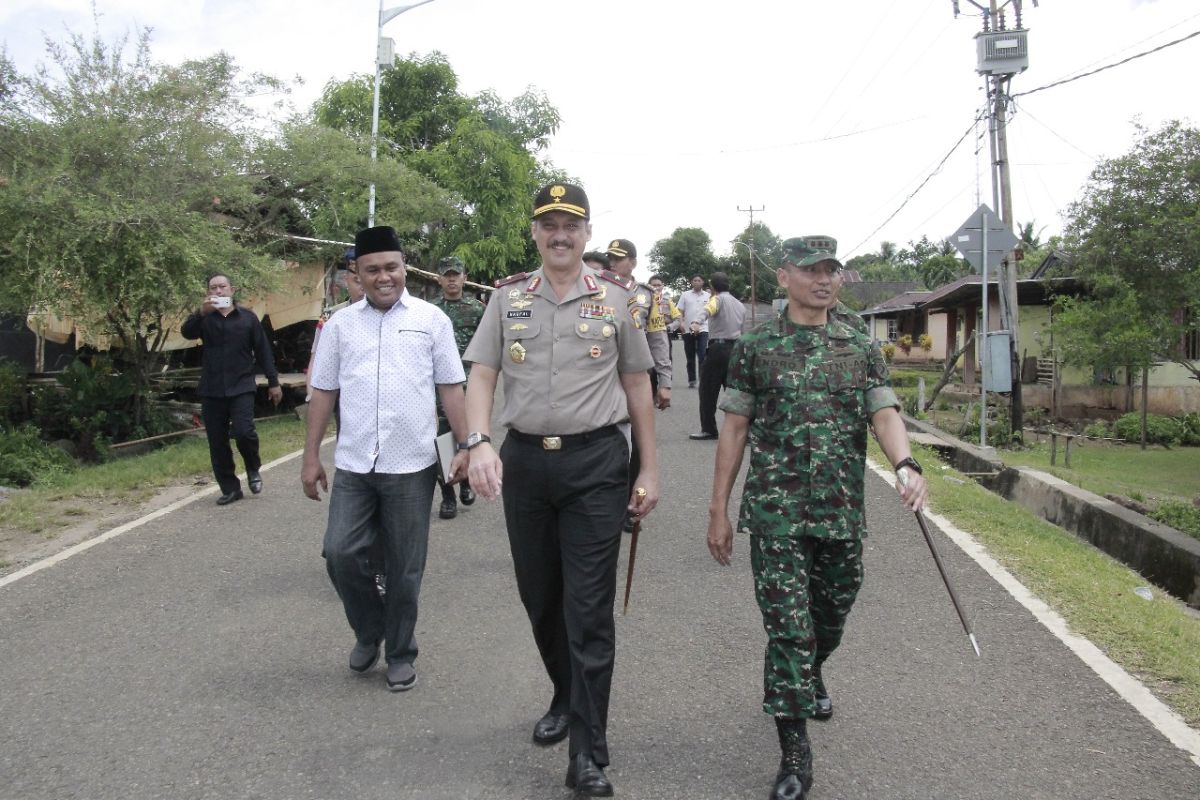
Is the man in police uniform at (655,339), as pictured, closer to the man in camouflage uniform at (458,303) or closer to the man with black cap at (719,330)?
the man in camouflage uniform at (458,303)

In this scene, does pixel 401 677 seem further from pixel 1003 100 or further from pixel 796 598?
pixel 1003 100

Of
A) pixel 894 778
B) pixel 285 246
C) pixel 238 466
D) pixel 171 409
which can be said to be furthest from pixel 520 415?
pixel 285 246

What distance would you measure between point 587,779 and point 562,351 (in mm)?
1440

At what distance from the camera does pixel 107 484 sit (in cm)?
938

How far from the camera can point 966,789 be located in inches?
135

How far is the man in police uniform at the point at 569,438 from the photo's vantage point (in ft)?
11.3

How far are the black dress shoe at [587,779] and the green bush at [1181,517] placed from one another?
8.01 metres

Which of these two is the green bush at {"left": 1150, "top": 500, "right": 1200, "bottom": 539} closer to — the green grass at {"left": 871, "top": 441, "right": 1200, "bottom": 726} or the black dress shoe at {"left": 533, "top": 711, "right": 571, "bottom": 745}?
the green grass at {"left": 871, "top": 441, "right": 1200, "bottom": 726}

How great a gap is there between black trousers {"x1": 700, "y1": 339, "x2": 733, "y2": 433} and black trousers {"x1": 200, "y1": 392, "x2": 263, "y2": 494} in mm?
4856

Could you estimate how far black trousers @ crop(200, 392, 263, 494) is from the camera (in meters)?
8.09

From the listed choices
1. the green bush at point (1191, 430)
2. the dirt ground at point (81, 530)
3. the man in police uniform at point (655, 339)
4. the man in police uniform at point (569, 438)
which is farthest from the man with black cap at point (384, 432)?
the green bush at point (1191, 430)

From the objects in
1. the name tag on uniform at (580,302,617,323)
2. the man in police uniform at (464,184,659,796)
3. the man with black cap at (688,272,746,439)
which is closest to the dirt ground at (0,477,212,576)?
the man in police uniform at (464,184,659,796)

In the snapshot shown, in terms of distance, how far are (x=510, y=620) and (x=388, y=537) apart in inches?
46.7

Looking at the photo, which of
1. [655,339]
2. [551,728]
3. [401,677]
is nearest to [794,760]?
[551,728]
